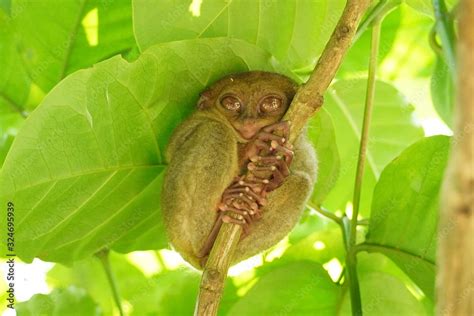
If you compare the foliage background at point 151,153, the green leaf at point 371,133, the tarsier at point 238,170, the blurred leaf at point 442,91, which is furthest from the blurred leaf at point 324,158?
the blurred leaf at point 442,91

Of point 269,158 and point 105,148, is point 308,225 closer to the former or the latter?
point 269,158

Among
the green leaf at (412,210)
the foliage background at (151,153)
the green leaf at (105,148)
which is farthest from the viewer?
the green leaf at (412,210)

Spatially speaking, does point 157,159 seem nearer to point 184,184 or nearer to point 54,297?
point 184,184

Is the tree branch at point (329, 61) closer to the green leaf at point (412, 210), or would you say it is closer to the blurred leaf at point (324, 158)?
the green leaf at point (412, 210)

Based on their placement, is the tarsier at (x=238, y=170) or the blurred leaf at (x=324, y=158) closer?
the tarsier at (x=238, y=170)

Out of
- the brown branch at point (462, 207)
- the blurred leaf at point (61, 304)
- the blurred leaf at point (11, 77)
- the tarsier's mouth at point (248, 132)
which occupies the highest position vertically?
the blurred leaf at point (11, 77)

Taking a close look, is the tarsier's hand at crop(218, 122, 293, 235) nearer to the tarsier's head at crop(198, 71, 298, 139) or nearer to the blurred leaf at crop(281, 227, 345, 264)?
the tarsier's head at crop(198, 71, 298, 139)

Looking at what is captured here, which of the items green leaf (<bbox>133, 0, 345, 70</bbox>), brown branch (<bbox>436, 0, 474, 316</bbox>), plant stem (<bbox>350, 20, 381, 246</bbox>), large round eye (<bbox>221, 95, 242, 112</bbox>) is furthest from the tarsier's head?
brown branch (<bbox>436, 0, 474, 316</bbox>)
